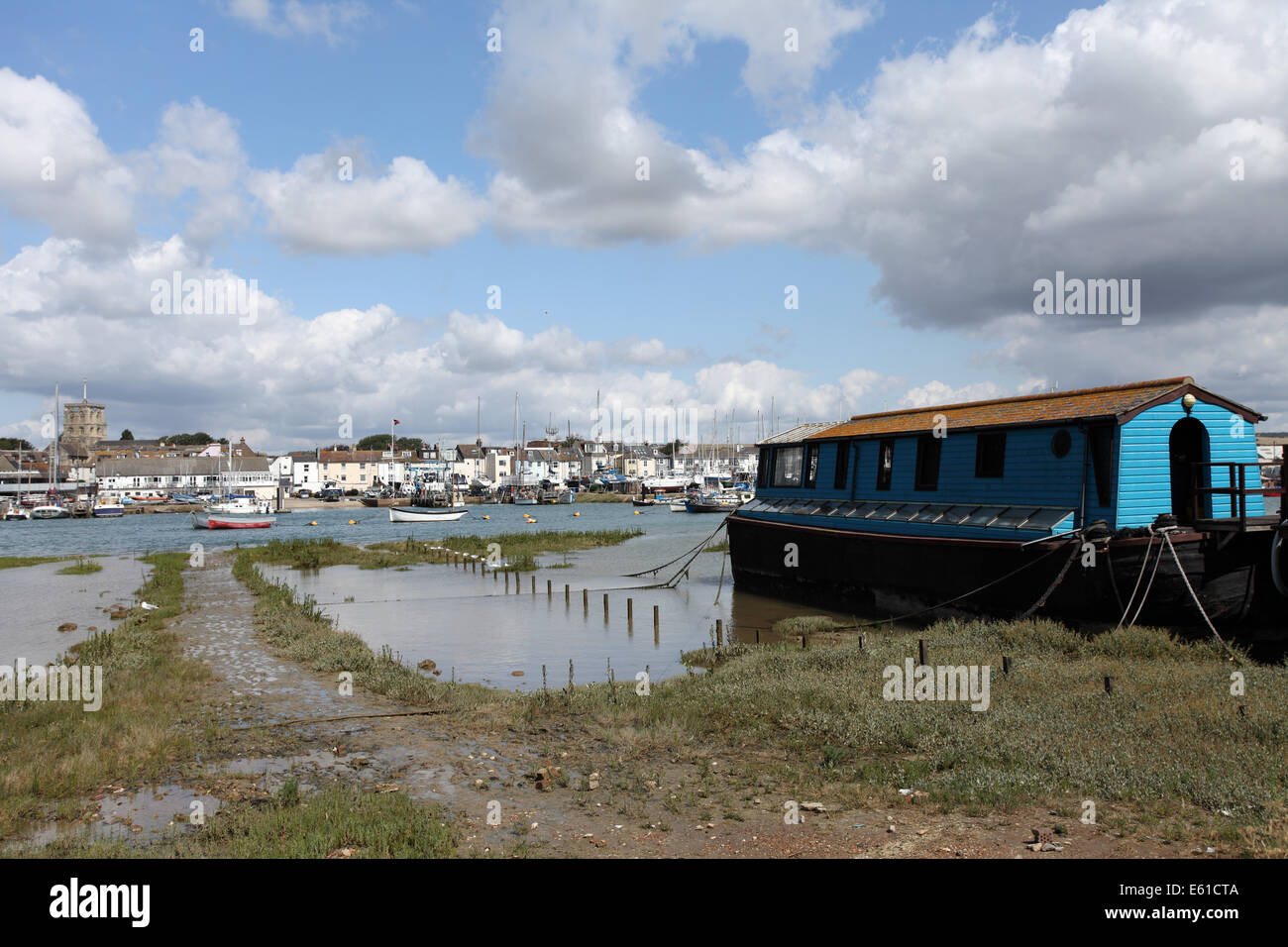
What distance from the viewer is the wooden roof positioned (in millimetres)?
17969

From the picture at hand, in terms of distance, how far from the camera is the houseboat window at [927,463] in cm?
2309

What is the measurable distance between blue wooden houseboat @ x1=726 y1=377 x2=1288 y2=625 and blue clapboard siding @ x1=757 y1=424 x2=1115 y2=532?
0.04m

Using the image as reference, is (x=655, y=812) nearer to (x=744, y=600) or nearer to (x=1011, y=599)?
(x=1011, y=599)

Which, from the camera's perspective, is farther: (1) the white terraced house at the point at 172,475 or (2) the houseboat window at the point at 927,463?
(1) the white terraced house at the point at 172,475

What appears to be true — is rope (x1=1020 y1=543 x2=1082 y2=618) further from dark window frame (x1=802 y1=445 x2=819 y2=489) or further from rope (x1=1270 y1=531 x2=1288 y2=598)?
dark window frame (x1=802 y1=445 x2=819 y2=489)

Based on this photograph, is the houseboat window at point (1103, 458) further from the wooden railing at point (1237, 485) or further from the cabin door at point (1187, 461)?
the wooden railing at point (1237, 485)

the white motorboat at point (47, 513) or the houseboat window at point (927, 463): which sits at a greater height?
the houseboat window at point (927, 463)

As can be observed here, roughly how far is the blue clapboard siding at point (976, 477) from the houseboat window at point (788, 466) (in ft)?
4.20

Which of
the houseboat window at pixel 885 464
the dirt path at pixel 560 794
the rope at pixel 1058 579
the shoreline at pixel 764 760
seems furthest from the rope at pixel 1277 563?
the dirt path at pixel 560 794

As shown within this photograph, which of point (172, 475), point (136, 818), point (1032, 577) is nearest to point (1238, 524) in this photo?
point (1032, 577)

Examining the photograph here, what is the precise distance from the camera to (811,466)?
28.7 metres

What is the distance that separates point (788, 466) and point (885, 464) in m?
5.37

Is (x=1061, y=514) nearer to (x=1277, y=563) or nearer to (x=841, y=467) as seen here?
(x=1277, y=563)
